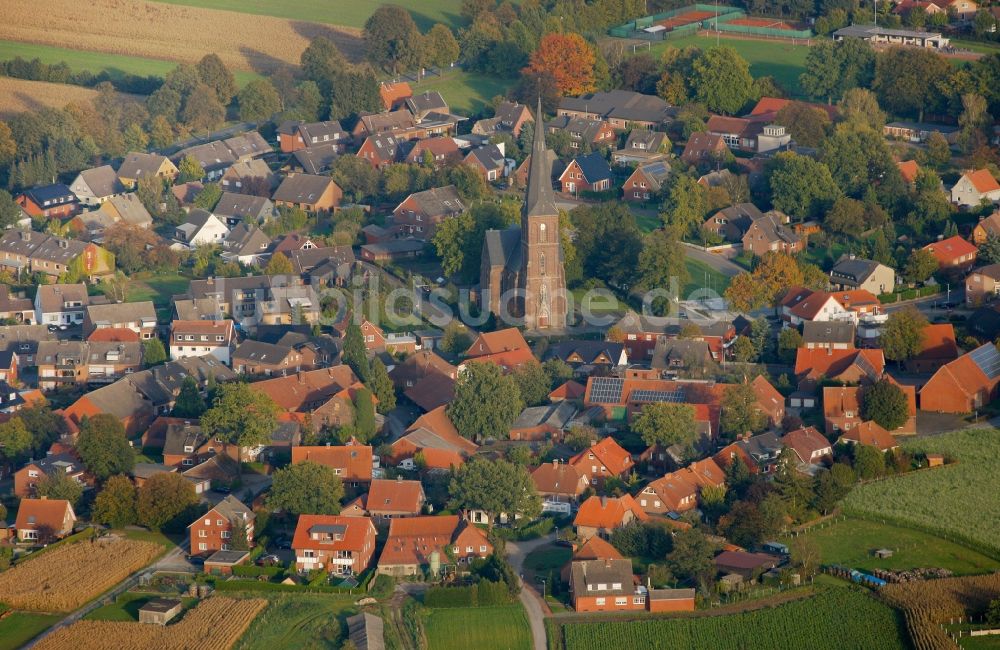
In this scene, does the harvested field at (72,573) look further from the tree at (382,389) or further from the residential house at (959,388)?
the residential house at (959,388)

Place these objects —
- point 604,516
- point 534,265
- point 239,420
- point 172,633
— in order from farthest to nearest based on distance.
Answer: point 534,265
point 239,420
point 604,516
point 172,633

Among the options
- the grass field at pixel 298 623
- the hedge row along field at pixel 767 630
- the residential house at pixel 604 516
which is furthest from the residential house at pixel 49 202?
the hedge row along field at pixel 767 630

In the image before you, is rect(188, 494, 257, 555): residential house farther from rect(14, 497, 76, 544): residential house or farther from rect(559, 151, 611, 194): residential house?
rect(559, 151, 611, 194): residential house

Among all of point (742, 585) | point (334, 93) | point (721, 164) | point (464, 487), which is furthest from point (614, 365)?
point (334, 93)

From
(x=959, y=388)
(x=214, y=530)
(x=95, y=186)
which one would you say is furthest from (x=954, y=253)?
(x=95, y=186)

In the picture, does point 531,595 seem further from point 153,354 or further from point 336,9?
point 336,9

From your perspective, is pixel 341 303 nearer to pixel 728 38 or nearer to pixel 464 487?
pixel 464 487

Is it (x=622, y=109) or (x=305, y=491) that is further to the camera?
(x=622, y=109)
